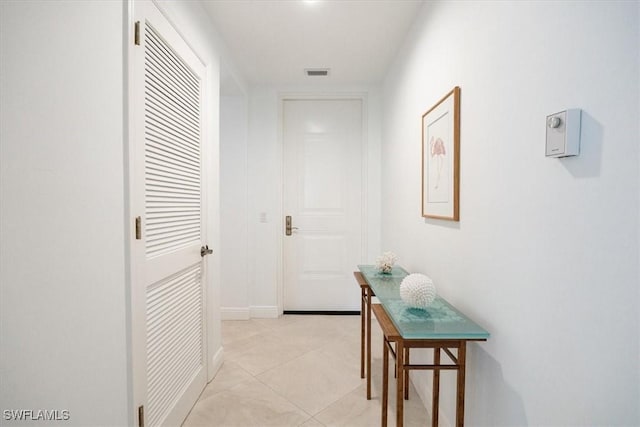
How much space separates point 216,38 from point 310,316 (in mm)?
2743

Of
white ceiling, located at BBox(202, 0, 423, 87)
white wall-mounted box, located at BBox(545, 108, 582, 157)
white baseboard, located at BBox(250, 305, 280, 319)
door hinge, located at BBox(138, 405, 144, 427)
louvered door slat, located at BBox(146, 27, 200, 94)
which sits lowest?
white baseboard, located at BBox(250, 305, 280, 319)

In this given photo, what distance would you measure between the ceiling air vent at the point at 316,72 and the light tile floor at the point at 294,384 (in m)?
2.47

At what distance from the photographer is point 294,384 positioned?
2.13 m

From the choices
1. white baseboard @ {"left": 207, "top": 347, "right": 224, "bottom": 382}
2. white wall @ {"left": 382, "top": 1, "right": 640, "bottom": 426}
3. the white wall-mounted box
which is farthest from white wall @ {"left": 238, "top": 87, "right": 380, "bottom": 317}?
the white wall-mounted box

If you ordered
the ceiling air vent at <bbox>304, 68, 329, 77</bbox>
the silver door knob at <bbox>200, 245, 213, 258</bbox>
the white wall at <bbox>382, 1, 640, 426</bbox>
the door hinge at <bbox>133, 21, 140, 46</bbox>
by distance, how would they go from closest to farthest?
the white wall at <bbox>382, 1, 640, 426</bbox>, the door hinge at <bbox>133, 21, 140, 46</bbox>, the silver door knob at <bbox>200, 245, 213, 258</bbox>, the ceiling air vent at <bbox>304, 68, 329, 77</bbox>

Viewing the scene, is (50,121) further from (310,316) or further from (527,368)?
(310,316)

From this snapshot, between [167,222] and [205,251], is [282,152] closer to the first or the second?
[205,251]

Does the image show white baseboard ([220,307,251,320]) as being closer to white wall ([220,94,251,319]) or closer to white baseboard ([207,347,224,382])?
white wall ([220,94,251,319])

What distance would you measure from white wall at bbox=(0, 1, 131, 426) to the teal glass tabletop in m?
1.11

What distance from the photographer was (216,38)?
90.4 inches

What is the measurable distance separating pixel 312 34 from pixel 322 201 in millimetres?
1661

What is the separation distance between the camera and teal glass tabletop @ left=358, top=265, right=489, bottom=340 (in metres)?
1.14

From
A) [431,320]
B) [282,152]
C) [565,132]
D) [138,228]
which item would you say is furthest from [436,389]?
[282,152]

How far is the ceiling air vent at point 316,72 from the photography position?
3.00 m
